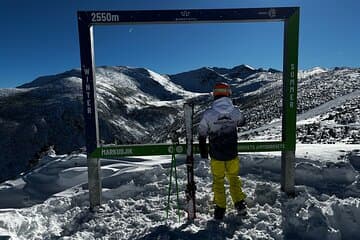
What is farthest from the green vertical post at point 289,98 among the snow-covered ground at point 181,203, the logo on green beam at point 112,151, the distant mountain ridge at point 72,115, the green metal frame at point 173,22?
the distant mountain ridge at point 72,115

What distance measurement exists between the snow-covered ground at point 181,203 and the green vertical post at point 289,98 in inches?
13.2

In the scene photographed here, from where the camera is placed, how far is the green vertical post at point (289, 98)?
5699 mm

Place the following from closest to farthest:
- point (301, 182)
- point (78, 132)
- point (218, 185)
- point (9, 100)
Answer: point (218, 185)
point (301, 182)
point (78, 132)
point (9, 100)

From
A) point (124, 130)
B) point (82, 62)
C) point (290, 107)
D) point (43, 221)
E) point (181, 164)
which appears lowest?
point (124, 130)

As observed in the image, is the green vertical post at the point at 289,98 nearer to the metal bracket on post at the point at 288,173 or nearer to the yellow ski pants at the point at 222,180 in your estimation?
the metal bracket on post at the point at 288,173

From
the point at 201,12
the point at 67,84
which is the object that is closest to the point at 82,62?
the point at 201,12

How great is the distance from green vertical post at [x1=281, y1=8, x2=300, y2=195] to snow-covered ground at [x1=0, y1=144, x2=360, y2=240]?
335 mm

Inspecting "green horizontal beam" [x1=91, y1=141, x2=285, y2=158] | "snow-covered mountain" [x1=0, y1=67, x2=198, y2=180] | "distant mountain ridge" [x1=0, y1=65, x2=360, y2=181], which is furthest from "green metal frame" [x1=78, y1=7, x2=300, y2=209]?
"snow-covered mountain" [x1=0, y1=67, x2=198, y2=180]

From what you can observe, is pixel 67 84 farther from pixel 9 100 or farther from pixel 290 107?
pixel 290 107

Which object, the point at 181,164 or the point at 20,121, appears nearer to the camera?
the point at 181,164

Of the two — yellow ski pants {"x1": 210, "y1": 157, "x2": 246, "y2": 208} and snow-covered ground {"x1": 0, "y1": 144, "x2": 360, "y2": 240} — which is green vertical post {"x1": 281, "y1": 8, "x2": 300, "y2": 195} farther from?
yellow ski pants {"x1": 210, "y1": 157, "x2": 246, "y2": 208}

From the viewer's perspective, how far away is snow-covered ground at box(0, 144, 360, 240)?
4.72 m

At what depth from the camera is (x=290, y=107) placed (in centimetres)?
586

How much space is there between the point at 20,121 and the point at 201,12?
8943 centimetres
